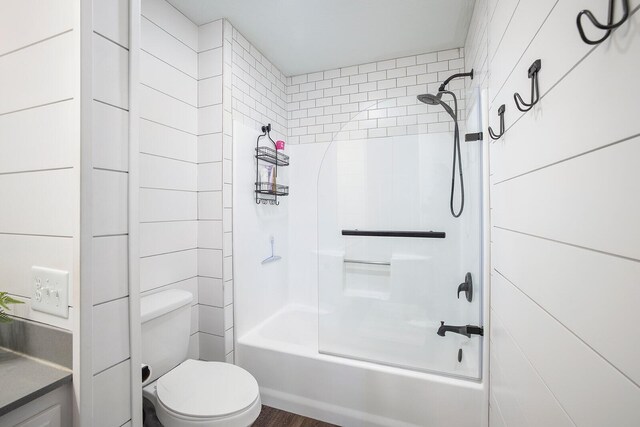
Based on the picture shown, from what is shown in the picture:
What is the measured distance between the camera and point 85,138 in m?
0.68

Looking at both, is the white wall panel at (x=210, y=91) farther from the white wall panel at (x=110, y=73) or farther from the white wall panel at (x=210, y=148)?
the white wall panel at (x=110, y=73)

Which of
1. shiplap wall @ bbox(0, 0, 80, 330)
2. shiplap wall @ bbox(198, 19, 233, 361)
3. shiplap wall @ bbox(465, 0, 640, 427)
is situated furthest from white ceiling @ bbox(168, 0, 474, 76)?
shiplap wall @ bbox(0, 0, 80, 330)

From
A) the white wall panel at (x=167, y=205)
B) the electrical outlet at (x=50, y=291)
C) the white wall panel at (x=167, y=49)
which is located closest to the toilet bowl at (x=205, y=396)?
the electrical outlet at (x=50, y=291)

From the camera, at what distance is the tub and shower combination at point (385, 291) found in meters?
1.54

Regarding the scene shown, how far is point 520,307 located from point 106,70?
56.7 inches

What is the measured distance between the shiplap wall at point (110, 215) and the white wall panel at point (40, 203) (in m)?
0.07

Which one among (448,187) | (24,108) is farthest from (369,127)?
(24,108)

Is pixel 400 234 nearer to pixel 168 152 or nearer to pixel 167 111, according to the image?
pixel 168 152

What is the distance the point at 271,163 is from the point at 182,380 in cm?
164

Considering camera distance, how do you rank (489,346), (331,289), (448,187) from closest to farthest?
(489,346)
(448,187)
(331,289)

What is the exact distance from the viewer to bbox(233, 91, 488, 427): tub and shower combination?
1536mm

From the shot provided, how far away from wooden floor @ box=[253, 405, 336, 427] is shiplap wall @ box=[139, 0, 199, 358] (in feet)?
2.05

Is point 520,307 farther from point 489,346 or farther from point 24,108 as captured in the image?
point 24,108

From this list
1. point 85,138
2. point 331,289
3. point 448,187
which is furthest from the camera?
point 331,289
